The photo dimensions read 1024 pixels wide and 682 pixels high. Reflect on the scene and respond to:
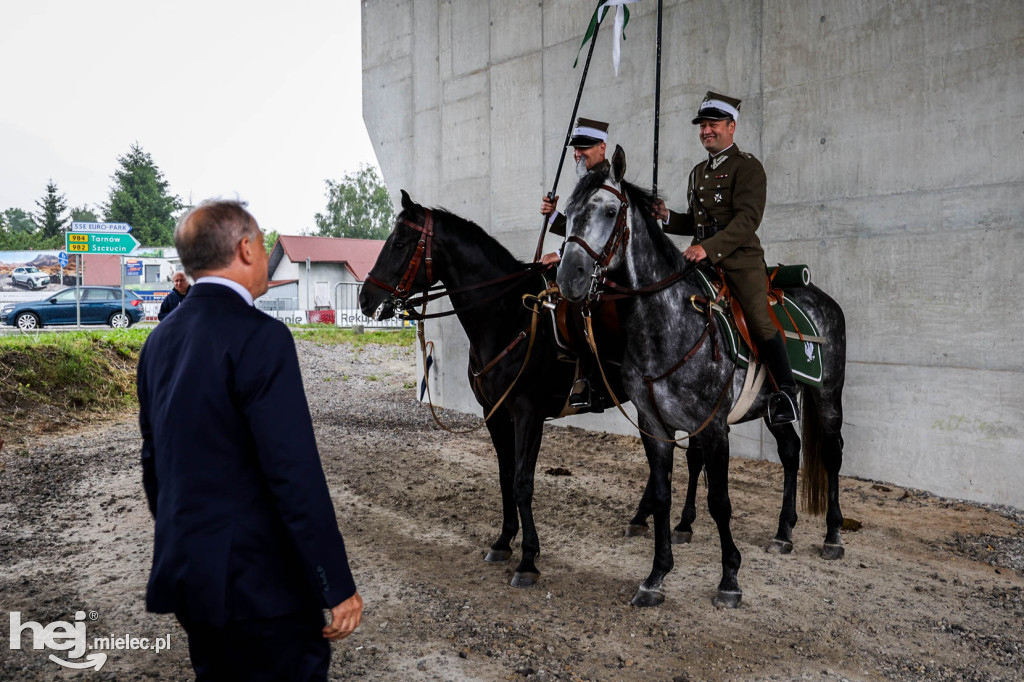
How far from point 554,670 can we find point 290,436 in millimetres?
1922

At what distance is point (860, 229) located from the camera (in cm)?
575

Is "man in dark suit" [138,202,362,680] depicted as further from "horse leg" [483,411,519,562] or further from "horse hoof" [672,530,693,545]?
"horse hoof" [672,530,693,545]

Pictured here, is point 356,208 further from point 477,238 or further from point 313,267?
point 477,238

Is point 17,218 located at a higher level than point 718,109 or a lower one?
higher

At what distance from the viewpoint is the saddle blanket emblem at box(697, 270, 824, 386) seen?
3.69 m

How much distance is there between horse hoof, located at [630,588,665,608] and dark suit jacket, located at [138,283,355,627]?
2.35 metres

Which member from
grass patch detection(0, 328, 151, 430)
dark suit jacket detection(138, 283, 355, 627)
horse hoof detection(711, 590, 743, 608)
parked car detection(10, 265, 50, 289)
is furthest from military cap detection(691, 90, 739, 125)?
parked car detection(10, 265, 50, 289)

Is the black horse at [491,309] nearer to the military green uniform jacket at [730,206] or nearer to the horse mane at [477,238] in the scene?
the horse mane at [477,238]

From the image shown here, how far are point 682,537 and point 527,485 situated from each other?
1.26 m

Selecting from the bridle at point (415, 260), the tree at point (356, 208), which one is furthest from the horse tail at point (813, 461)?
the tree at point (356, 208)

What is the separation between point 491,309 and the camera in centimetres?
418

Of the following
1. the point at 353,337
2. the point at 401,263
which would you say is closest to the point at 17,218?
the point at 353,337

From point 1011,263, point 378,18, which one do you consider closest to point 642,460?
point 1011,263

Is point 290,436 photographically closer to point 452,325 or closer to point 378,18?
point 452,325
